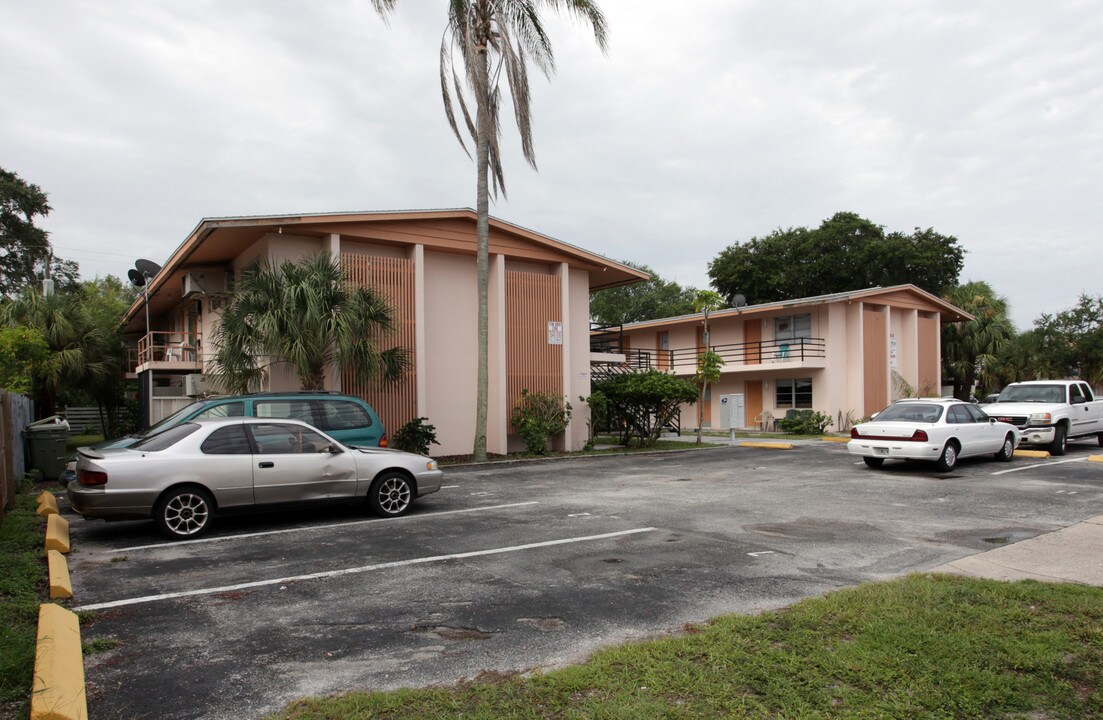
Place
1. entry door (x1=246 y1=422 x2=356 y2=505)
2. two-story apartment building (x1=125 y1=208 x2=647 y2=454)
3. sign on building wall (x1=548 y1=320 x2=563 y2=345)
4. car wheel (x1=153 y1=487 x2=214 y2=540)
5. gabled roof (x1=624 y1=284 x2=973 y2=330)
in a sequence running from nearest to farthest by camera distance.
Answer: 1. car wheel (x1=153 y1=487 x2=214 y2=540)
2. entry door (x1=246 y1=422 x2=356 y2=505)
3. two-story apartment building (x1=125 y1=208 x2=647 y2=454)
4. sign on building wall (x1=548 y1=320 x2=563 y2=345)
5. gabled roof (x1=624 y1=284 x2=973 y2=330)

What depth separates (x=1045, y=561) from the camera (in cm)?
712

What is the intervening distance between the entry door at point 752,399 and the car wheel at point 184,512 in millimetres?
29134

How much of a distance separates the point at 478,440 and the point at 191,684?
44.3ft

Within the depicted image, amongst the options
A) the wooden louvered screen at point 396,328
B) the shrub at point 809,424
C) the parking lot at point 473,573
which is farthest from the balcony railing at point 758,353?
the parking lot at point 473,573

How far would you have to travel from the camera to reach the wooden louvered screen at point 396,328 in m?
17.2

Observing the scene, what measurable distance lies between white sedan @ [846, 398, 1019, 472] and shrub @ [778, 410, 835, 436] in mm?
12893

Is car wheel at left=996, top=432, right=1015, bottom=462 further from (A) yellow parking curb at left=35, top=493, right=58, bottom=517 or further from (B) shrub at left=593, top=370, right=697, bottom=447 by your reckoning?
(A) yellow parking curb at left=35, top=493, right=58, bottom=517

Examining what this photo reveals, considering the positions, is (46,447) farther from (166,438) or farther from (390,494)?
(390,494)

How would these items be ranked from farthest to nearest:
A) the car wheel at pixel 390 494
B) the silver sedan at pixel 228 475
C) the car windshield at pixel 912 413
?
the car windshield at pixel 912 413 → the car wheel at pixel 390 494 → the silver sedan at pixel 228 475

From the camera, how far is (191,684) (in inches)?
169

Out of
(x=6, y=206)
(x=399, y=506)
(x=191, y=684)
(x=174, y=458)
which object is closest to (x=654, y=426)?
(x=399, y=506)

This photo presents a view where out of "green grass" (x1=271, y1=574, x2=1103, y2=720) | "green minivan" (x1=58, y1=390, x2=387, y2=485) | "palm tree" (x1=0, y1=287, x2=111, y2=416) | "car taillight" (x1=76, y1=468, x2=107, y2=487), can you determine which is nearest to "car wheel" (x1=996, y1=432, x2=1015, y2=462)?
"green grass" (x1=271, y1=574, x2=1103, y2=720)

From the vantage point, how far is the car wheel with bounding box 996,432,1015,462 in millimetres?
16578

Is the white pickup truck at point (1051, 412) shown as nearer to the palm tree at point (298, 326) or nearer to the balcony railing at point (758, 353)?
the balcony railing at point (758, 353)
